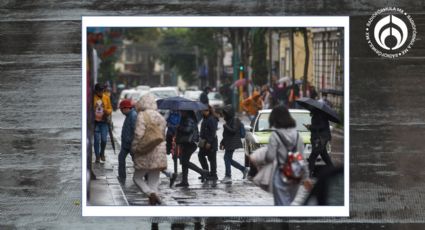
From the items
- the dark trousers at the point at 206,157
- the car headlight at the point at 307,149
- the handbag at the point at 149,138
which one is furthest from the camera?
the dark trousers at the point at 206,157

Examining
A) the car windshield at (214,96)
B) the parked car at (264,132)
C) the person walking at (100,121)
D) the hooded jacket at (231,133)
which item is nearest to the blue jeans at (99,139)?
the person walking at (100,121)

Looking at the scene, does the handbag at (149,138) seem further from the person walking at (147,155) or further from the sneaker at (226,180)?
the sneaker at (226,180)

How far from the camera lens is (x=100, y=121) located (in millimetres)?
15203

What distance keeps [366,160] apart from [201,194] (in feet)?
6.77

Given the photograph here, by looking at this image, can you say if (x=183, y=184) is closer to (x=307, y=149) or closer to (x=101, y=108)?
(x=307, y=149)

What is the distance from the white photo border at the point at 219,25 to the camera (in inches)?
450

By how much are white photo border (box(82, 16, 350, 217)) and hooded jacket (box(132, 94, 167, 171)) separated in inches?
28.1

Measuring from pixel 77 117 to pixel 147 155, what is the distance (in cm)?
103

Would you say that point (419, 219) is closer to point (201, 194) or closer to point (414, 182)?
point (414, 182)

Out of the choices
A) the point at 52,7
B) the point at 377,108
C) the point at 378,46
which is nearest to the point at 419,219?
the point at 377,108

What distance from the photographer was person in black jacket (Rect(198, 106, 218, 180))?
14.4 metres

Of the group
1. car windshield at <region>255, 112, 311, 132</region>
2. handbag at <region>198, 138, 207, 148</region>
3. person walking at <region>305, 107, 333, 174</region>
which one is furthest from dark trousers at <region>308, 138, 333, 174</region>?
handbag at <region>198, 138, 207, 148</region>

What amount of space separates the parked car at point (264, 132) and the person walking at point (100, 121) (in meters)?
2.03

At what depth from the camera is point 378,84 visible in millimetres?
11711
